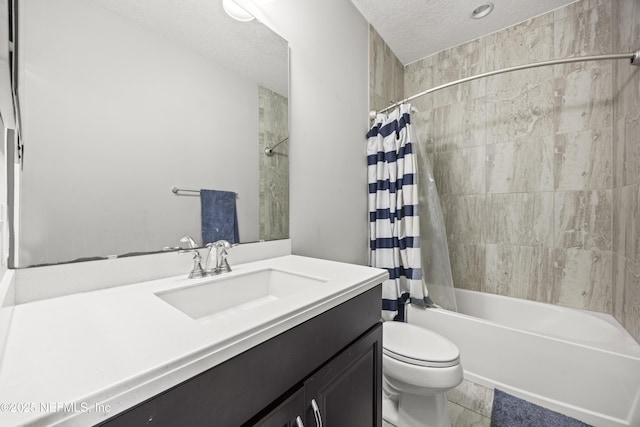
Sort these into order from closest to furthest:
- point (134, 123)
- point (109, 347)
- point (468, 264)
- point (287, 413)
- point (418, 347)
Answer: point (109, 347) < point (287, 413) < point (134, 123) < point (418, 347) < point (468, 264)

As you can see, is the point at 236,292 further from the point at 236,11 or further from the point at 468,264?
the point at 468,264

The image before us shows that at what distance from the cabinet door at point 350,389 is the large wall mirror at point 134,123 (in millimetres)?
606

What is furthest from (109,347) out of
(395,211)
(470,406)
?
(470,406)

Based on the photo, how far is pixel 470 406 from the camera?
53.2 inches

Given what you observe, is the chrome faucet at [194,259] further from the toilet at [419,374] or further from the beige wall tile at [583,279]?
the beige wall tile at [583,279]

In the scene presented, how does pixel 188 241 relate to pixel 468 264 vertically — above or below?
above

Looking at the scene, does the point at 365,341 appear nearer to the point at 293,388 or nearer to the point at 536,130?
the point at 293,388

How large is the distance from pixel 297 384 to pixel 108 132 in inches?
32.4

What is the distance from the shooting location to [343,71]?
1.58 m

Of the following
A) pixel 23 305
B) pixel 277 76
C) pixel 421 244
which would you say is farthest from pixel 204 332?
pixel 421 244

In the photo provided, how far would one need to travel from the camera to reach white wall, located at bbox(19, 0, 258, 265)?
0.60m

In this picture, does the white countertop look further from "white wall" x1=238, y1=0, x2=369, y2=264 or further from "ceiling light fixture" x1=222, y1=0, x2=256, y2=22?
"ceiling light fixture" x1=222, y1=0, x2=256, y2=22

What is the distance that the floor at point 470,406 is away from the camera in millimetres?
1266

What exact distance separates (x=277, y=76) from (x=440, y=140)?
1.58 m
